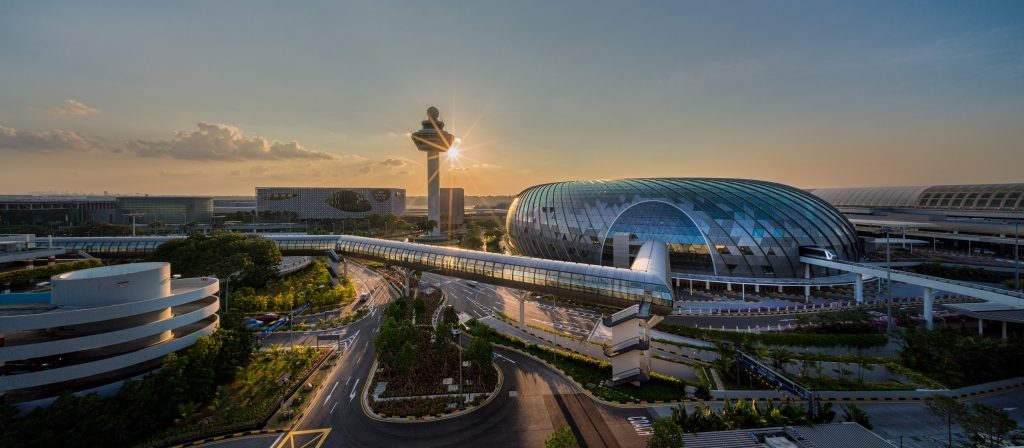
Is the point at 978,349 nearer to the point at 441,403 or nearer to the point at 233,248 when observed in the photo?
the point at 441,403

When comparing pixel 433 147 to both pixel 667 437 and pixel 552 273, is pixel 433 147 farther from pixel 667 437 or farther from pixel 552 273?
pixel 667 437

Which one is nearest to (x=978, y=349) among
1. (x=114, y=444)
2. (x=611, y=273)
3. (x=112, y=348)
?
(x=611, y=273)

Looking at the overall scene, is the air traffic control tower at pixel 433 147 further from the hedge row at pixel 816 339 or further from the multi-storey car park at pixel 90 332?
the hedge row at pixel 816 339

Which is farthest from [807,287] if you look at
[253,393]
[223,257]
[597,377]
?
[223,257]

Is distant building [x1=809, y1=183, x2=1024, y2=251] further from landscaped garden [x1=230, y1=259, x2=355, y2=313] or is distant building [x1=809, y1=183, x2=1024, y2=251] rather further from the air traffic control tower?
the air traffic control tower

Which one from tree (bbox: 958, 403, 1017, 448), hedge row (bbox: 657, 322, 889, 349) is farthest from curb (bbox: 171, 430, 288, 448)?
tree (bbox: 958, 403, 1017, 448)

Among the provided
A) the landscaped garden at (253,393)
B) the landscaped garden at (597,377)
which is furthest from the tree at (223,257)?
the landscaped garden at (597,377)
